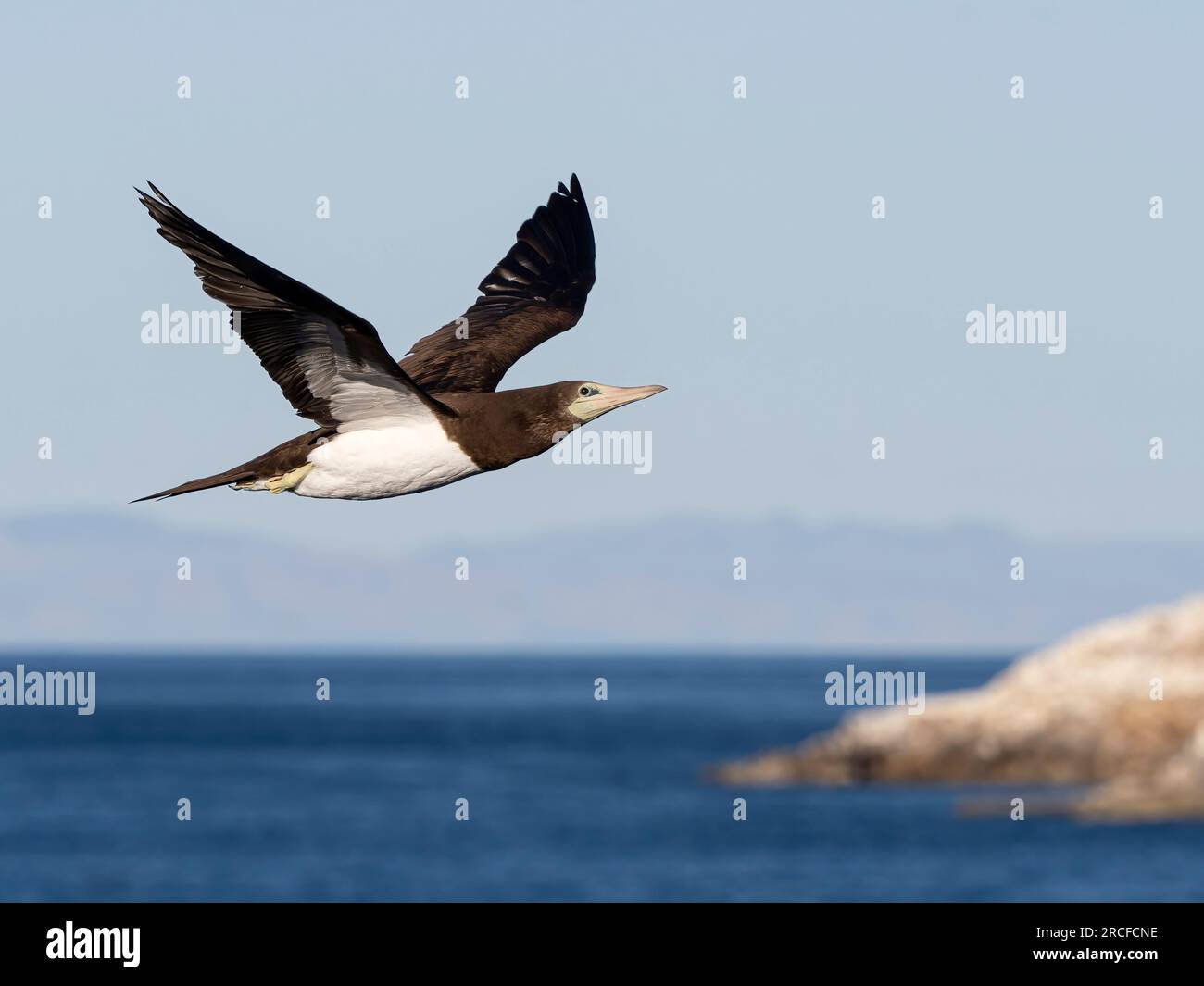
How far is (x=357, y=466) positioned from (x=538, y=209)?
683cm

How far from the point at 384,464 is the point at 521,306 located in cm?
560

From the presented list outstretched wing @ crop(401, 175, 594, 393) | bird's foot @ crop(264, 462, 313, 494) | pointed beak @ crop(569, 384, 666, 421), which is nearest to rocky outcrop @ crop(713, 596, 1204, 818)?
outstretched wing @ crop(401, 175, 594, 393)

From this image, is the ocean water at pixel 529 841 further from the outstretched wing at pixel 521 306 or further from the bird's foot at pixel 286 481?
the bird's foot at pixel 286 481

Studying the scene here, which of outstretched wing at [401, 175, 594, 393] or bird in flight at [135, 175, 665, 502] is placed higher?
outstretched wing at [401, 175, 594, 393]

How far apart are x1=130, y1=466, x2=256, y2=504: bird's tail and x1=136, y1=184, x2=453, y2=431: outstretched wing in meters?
0.61

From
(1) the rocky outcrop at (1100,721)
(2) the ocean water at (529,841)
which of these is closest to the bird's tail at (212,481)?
(1) the rocky outcrop at (1100,721)

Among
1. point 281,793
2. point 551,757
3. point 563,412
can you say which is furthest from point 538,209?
point 551,757

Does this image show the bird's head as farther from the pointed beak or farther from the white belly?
the white belly

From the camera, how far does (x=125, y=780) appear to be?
144 meters

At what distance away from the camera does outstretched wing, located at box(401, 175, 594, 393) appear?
17.5 meters

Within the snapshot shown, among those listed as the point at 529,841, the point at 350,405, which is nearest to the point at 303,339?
the point at 350,405

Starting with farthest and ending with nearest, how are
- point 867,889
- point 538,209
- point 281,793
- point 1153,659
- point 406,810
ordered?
point 281,793 < point 406,810 < point 867,889 < point 1153,659 < point 538,209

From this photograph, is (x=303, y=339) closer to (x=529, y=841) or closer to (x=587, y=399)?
(x=587, y=399)

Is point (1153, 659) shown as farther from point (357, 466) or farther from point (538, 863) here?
point (357, 466)
